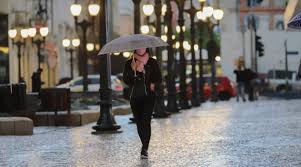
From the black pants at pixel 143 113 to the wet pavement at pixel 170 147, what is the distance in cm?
34

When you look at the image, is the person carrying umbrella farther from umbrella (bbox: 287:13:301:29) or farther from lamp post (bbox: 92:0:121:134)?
lamp post (bbox: 92:0:121:134)

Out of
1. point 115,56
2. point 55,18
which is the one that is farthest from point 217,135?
point 115,56

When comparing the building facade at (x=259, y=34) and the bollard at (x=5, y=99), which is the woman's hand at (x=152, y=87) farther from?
the building facade at (x=259, y=34)

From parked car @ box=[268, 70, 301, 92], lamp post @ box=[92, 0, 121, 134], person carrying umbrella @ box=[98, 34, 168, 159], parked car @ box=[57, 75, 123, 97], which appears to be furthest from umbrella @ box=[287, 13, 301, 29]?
parked car @ box=[268, 70, 301, 92]

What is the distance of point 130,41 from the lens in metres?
12.8

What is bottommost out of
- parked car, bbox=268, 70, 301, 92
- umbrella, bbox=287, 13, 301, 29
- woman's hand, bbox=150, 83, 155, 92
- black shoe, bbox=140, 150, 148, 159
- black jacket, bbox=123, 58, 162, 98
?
parked car, bbox=268, 70, 301, 92

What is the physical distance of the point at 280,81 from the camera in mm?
64062

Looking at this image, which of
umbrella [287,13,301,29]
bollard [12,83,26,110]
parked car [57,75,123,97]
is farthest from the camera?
parked car [57,75,123,97]

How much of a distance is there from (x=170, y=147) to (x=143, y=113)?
1473mm

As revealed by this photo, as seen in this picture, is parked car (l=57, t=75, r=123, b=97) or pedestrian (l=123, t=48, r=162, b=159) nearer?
pedestrian (l=123, t=48, r=162, b=159)

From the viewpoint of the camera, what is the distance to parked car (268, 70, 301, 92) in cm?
6238

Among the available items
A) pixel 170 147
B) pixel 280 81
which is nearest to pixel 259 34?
pixel 280 81

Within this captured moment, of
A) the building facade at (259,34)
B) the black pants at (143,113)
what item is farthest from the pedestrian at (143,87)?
the building facade at (259,34)

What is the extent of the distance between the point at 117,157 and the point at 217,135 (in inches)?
169
